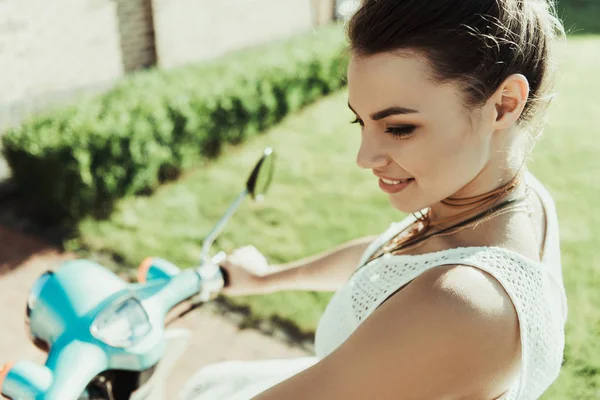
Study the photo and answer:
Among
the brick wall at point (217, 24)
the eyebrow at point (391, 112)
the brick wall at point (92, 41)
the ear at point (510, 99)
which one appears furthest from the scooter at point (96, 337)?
the brick wall at point (217, 24)

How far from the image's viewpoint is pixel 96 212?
533cm

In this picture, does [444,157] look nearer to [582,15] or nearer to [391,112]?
[391,112]

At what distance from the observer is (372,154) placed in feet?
4.42

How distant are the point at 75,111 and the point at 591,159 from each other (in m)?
5.70

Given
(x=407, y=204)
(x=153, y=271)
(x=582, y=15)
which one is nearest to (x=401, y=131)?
(x=407, y=204)

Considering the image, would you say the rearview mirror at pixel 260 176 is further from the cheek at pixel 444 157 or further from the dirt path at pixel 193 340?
the dirt path at pixel 193 340

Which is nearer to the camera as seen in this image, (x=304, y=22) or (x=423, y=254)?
(x=423, y=254)

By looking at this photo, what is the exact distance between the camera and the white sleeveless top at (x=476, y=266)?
4.04ft

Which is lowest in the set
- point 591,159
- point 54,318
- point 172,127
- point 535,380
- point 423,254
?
point 591,159

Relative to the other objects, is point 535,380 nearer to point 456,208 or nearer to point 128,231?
point 456,208

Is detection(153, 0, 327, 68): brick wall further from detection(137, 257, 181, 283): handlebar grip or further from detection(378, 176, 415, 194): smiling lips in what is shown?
detection(378, 176, 415, 194): smiling lips

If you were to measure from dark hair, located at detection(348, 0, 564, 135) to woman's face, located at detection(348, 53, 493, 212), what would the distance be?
28mm

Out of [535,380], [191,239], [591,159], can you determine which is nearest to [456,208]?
[535,380]

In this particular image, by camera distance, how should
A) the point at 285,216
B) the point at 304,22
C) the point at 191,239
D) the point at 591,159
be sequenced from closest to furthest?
the point at 191,239 → the point at 285,216 → the point at 591,159 → the point at 304,22
